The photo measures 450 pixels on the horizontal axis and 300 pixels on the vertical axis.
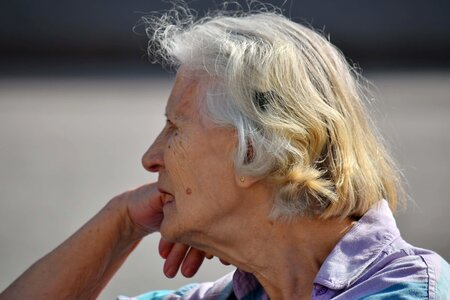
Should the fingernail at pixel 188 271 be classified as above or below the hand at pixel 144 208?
below

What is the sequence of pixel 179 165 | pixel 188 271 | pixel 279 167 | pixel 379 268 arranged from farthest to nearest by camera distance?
pixel 188 271, pixel 179 165, pixel 279 167, pixel 379 268

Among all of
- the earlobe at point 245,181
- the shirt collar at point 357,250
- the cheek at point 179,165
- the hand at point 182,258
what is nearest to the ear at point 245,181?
the earlobe at point 245,181

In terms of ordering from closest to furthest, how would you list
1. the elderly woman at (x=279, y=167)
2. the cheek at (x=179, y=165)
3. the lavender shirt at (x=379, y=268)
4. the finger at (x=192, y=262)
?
the lavender shirt at (x=379, y=268) < the elderly woman at (x=279, y=167) < the cheek at (x=179, y=165) < the finger at (x=192, y=262)

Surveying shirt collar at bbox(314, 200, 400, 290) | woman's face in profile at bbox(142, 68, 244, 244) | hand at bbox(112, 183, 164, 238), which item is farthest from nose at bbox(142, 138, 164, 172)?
shirt collar at bbox(314, 200, 400, 290)

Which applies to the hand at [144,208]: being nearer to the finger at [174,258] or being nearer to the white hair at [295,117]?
the finger at [174,258]

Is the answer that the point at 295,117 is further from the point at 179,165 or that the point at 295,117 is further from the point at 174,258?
the point at 174,258

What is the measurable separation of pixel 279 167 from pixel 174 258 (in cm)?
54

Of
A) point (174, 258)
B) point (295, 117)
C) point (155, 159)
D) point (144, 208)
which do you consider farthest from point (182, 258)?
point (295, 117)

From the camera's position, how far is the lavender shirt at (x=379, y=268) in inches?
85.7

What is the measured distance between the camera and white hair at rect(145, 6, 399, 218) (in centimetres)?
238

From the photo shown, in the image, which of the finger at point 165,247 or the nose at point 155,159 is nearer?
the nose at point 155,159

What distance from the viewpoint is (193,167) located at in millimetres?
2465

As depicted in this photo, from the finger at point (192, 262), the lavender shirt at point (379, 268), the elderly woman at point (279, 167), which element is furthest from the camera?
the finger at point (192, 262)

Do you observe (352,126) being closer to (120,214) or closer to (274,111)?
(274,111)
